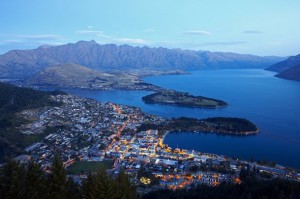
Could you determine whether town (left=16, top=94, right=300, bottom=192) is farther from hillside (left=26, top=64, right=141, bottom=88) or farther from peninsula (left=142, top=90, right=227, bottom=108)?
hillside (left=26, top=64, right=141, bottom=88)

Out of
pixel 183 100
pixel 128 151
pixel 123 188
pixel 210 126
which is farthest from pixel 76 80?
pixel 123 188

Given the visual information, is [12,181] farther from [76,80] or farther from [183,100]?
[76,80]

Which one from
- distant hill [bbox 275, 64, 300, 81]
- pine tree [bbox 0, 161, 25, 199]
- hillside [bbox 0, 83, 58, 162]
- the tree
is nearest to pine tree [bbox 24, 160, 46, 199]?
pine tree [bbox 0, 161, 25, 199]

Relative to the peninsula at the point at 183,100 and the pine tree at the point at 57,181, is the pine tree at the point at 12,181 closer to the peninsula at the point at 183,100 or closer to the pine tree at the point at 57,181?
the pine tree at the point at 57,181

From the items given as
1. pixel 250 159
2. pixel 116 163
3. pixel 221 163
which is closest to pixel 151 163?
pixel 116 163

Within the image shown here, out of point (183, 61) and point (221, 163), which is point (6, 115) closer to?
point (221, 163)
